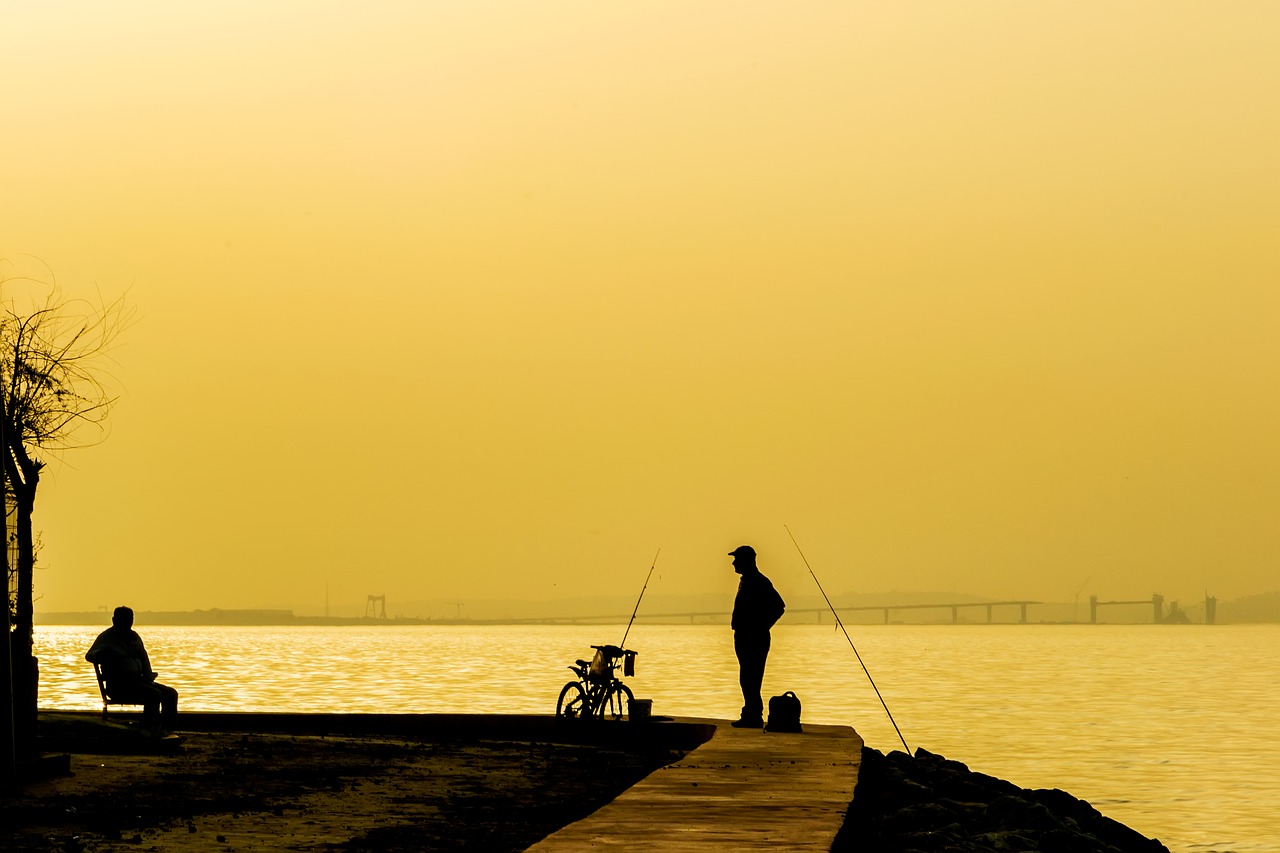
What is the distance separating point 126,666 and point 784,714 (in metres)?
6.56

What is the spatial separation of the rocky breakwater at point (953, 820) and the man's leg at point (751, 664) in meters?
1.29

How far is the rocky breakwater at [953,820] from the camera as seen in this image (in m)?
13.1

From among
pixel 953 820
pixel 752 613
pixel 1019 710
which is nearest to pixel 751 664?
pixel 752 613

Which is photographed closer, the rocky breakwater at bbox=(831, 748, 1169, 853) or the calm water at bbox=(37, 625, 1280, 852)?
the rocky breakwater at bbox=(831, 748, 1169, 853)

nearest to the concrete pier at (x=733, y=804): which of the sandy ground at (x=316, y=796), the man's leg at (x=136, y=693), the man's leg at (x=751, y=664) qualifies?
the sandy ground at (x=316, y=796)

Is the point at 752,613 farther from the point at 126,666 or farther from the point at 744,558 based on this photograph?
the point at 126,666

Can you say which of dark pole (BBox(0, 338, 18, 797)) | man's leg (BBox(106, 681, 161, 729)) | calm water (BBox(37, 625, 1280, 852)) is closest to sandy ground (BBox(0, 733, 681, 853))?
dark pole (BBox(0, 338, 18, 797))

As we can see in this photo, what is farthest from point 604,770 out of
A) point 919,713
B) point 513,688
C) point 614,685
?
point 513,688

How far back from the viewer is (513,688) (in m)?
68.6

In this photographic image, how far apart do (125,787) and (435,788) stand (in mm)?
2486

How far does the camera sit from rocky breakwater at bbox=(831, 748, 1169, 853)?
518 inches

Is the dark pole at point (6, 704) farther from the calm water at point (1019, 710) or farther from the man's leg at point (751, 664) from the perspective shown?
the calm water at point (1019, 710)

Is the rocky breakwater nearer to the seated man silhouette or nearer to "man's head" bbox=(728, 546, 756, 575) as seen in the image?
"man's head" bbox=(728, 546, 756, 575)

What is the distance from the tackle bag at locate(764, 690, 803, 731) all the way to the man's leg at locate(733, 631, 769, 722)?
0.29 m
